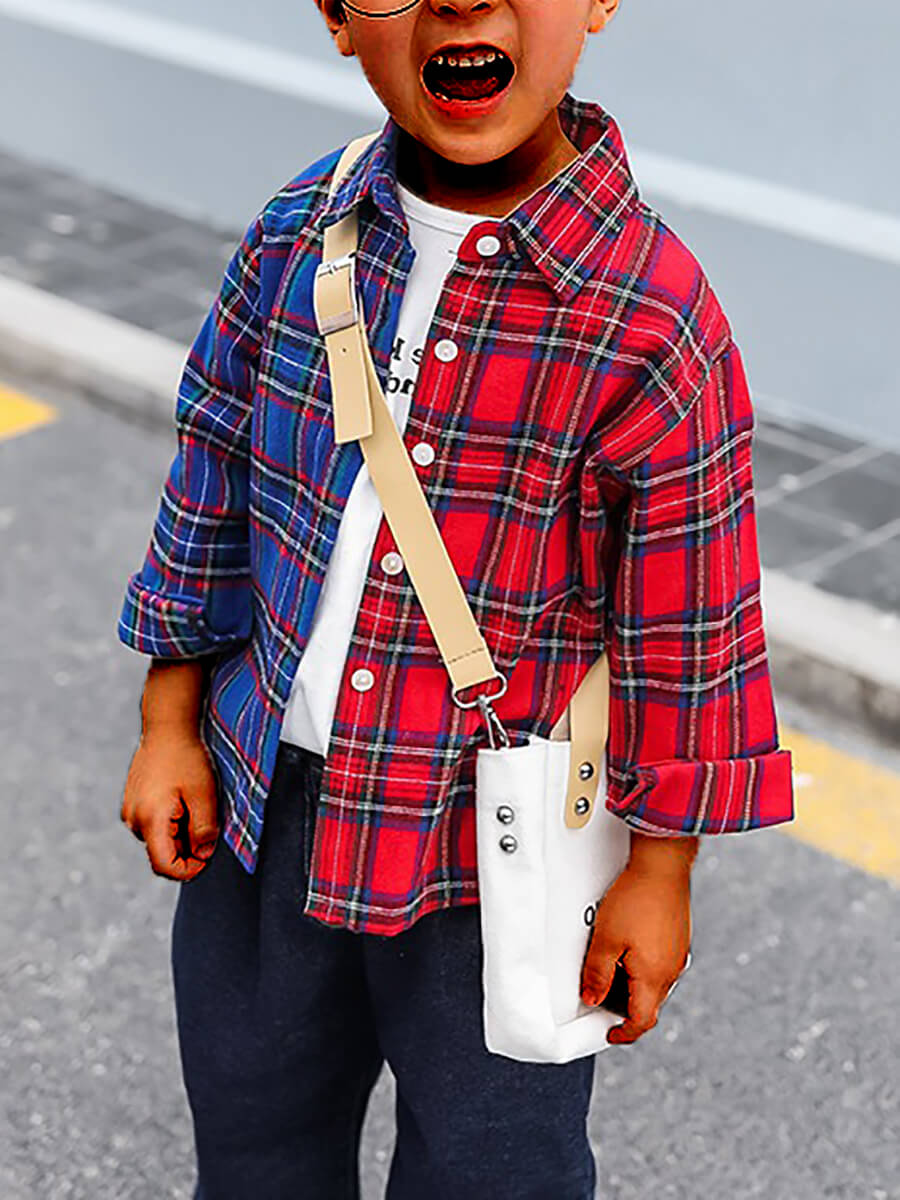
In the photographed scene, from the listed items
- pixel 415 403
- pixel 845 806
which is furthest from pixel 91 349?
pixel 415 403

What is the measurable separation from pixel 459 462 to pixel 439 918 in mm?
404

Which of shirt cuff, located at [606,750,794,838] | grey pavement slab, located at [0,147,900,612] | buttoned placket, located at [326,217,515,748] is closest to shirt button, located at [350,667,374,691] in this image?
buttoned placket, located at [326,217,515,748]

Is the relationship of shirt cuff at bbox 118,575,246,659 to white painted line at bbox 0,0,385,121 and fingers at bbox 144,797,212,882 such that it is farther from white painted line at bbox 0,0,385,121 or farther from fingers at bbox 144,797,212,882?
white painted line at bbox 0,0,385,121

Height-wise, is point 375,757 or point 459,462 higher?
point 459,462

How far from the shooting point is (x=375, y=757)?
1762mm

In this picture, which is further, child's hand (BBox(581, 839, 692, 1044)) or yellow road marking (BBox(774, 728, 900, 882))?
yellow road marking (BBox(774, 728, 900, 882))

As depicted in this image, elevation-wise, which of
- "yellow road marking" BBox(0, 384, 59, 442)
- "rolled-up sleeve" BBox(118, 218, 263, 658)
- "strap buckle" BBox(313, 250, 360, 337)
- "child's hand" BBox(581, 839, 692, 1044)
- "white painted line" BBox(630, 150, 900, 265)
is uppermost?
"strap buckle" BBox(313, 250, 360, 337)

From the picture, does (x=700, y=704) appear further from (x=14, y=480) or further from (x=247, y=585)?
(x=14, y=480)

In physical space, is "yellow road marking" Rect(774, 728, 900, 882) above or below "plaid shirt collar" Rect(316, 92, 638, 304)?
below

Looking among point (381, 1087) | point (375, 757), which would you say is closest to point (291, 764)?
point (375, 757)

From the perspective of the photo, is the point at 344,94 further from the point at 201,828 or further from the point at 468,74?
the point at 468,74

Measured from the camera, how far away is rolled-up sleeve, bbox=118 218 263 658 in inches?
73.2

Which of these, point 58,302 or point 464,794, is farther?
point 58,302

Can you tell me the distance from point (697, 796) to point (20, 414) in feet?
11.0
